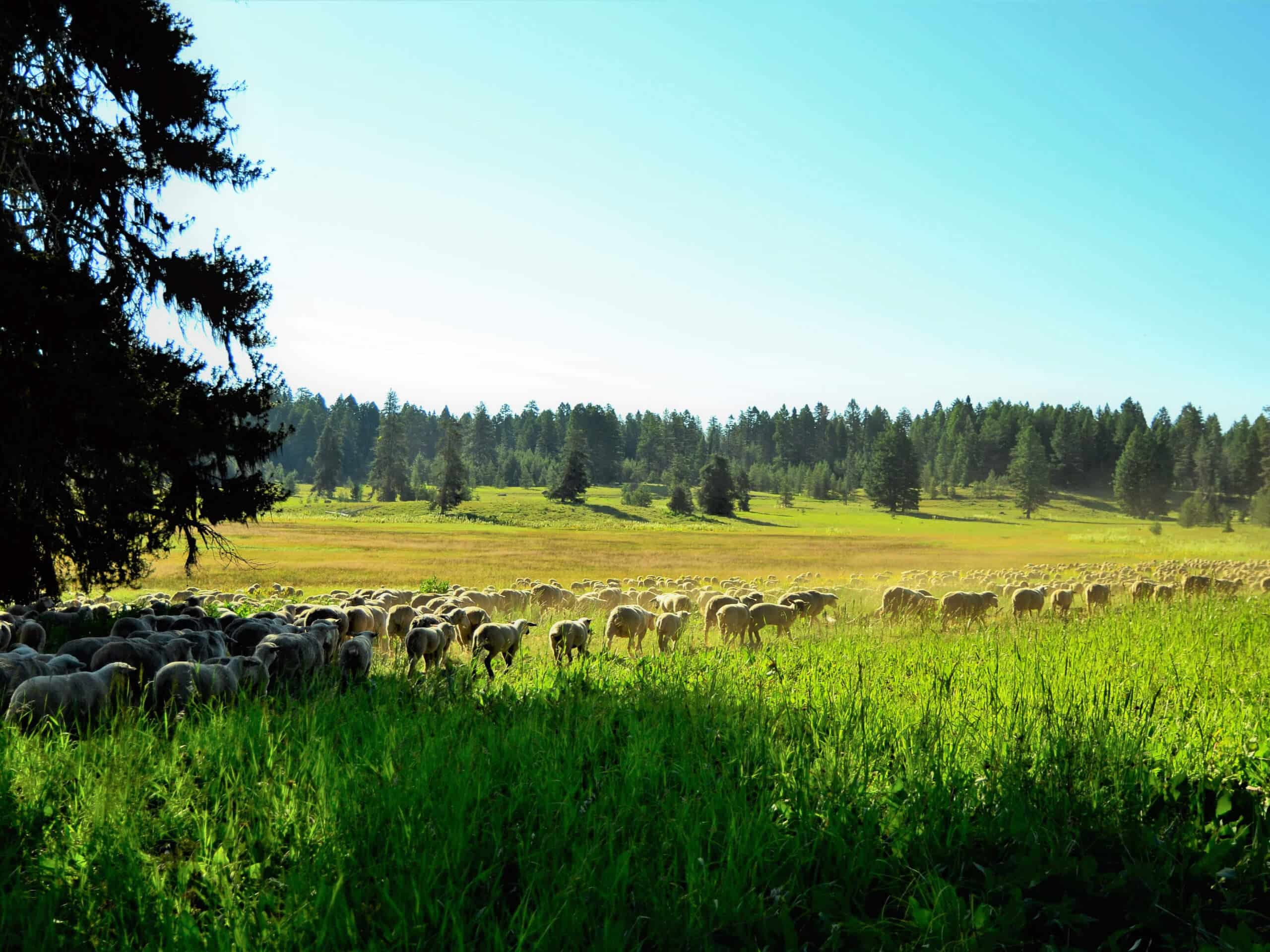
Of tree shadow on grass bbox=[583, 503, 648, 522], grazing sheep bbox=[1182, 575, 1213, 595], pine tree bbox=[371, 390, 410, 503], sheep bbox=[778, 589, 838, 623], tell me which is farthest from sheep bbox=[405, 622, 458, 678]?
pine tree bbox=[371, 390, 410, 503]

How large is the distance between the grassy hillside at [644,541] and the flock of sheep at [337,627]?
11.7 ft

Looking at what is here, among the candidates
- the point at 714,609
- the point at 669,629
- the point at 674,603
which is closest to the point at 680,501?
the point at 674,603

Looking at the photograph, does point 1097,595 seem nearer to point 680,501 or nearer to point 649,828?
point 649,828

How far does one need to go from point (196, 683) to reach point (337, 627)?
472cm

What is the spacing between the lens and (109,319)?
855 cm

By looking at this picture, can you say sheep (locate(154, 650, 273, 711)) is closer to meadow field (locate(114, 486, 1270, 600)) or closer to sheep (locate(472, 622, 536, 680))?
sheep (locate(472, 622, 536, 680))

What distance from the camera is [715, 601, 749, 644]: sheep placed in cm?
1395

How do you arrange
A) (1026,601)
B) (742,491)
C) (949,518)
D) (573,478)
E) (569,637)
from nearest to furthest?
(569,637), (1026,601), (949,518), (573,478), (742,491)

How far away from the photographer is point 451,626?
40.0ft

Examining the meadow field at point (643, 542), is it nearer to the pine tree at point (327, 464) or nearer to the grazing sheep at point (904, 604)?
the pine tree at point (327, 464)

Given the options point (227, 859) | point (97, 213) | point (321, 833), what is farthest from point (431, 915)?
point (97, 213)

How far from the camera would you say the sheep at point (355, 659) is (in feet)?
26.8

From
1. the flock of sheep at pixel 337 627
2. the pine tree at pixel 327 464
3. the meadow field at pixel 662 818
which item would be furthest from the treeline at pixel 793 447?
the meadow field at pixel 662 818

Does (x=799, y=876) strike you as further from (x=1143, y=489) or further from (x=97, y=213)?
(x=1143, y=489)
